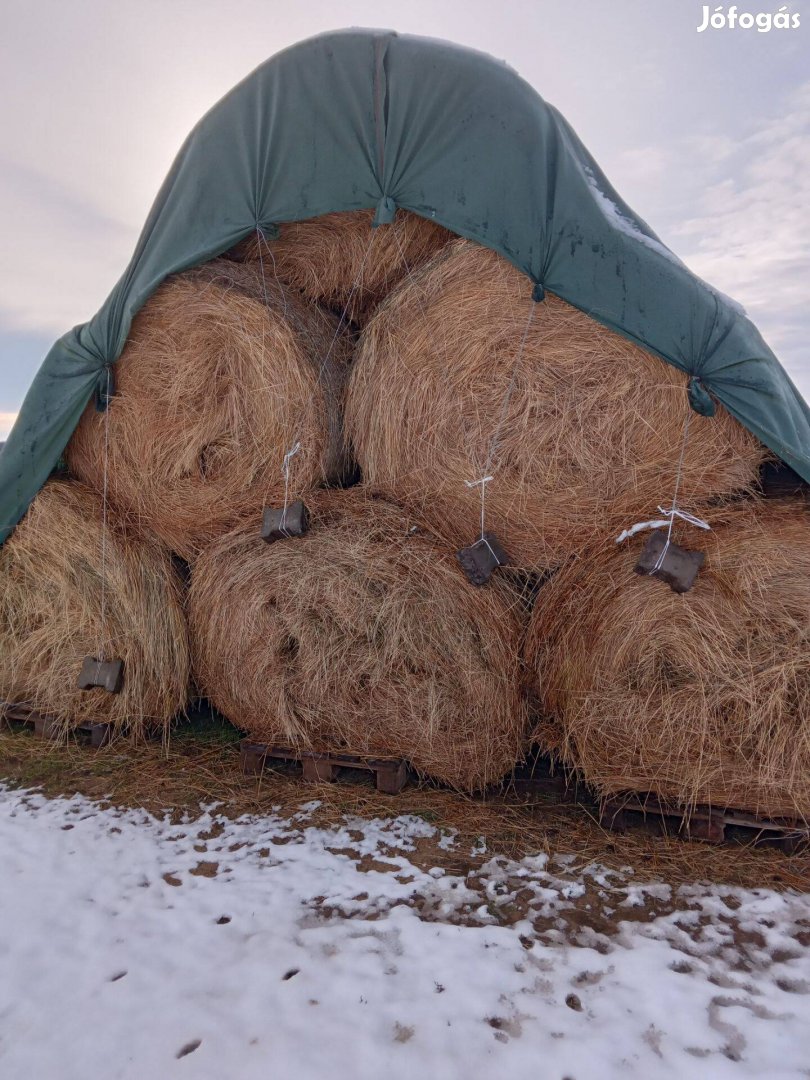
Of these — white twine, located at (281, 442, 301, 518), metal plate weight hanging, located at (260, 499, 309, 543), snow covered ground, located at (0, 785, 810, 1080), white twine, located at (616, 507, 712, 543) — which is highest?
white twine, located at (281, 442, 301, 518)

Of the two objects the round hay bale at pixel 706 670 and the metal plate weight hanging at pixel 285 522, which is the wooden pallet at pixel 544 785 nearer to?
the round hay bale at pixel 706 670

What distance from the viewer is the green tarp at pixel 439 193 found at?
3.08 metres

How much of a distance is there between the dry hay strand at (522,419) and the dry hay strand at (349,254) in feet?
0.87

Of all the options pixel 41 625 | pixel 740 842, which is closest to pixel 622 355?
pixel 740 842

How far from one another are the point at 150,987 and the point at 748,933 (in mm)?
1886

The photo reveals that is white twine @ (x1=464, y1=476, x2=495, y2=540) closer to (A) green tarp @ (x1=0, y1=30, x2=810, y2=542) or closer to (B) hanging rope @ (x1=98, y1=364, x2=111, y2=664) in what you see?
(A) green tarp @ (x1=0, y1=30, x2=810, y2=542)

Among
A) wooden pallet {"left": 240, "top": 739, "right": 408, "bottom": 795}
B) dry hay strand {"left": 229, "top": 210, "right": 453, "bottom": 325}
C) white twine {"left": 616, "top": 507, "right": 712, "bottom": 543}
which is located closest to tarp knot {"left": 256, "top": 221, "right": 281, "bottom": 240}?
dry hay strand {"left": 229, "top": 210, "right": 453, "bottom": 325}

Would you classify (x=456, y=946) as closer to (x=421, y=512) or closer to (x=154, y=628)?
(x=421, y=512)

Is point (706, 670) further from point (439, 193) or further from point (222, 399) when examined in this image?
point (222, 399)

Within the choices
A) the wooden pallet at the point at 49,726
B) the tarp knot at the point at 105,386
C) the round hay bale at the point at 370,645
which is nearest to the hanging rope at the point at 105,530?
the tarp knot at the point at 105,386

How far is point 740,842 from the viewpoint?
121 inches

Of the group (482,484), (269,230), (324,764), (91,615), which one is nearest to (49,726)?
(91,615)

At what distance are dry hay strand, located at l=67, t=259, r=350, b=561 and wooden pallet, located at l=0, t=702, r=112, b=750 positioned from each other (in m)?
1.19

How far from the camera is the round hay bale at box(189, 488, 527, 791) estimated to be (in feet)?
11.3
